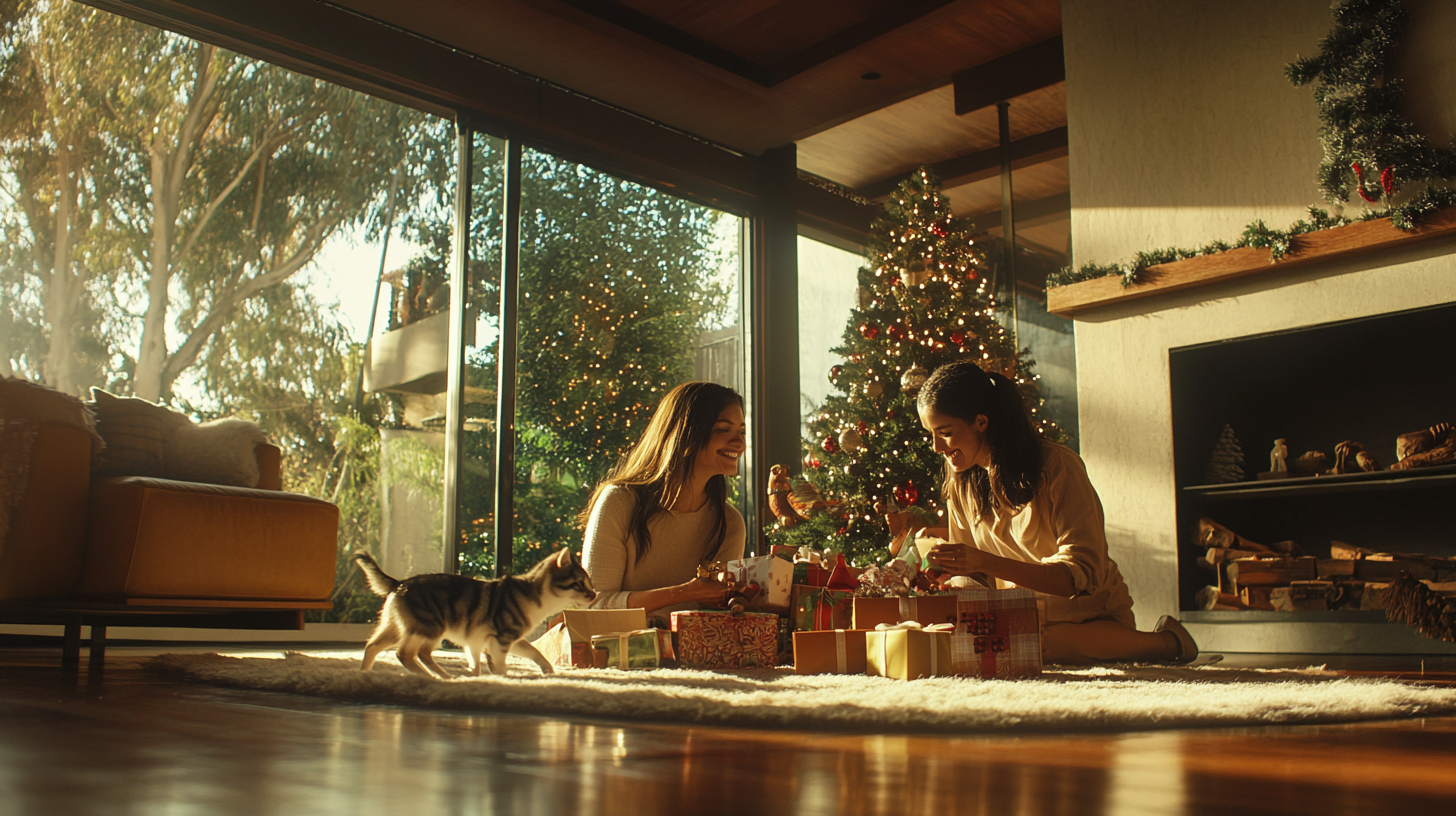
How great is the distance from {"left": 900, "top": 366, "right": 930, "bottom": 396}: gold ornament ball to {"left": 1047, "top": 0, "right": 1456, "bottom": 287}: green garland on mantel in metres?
1.61

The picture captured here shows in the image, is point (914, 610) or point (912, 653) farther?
point (914, 610)

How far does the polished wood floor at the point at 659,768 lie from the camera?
24.3 inches

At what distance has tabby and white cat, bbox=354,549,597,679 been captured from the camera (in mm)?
1840

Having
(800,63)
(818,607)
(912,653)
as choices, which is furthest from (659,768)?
(800,63)

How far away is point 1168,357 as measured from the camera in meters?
4.01

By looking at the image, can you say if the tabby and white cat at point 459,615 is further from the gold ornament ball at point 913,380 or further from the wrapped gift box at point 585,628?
the gold ornament ball at point 913,380

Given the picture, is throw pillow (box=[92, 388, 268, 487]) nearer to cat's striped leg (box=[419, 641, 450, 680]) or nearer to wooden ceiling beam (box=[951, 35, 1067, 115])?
cat's striped leg (box=[419, 641, 450, 680])

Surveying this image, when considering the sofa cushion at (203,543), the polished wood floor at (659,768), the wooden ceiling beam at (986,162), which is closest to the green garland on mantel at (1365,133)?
the wooden ceiling beam at (986,162)

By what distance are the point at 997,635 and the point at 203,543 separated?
7.17 feet

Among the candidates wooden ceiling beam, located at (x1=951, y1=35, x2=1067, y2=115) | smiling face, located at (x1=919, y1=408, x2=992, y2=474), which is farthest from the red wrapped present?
wooden ceiling beam, located at (x1=951, y1=35, x2=1067, y2=115)

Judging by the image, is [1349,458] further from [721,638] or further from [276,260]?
[276,260]

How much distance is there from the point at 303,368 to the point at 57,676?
310 centimetres

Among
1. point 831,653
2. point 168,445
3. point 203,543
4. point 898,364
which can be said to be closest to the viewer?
point 831,653

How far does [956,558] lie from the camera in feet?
6.21
